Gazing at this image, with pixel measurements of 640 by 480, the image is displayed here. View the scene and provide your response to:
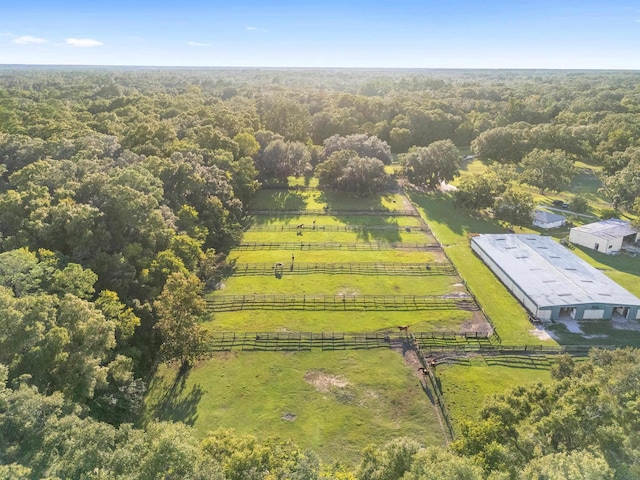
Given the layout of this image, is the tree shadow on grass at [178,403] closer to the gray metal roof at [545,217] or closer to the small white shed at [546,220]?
the small white shed at [546,220]

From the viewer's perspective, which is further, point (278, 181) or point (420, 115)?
point (420, 115)

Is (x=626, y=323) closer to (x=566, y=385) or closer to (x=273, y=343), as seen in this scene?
(x=566, y=385)

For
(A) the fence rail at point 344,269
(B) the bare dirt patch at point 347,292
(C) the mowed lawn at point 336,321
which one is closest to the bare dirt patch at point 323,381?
(C) the mowed lawn at point 336,321

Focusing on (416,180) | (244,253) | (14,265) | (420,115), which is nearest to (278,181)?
(416,180)

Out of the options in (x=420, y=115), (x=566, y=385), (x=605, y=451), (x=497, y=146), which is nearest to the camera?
(x=605, y=451)

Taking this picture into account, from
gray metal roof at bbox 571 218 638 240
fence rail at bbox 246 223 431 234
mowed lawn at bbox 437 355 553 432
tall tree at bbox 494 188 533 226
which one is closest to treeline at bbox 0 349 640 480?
mowed lawn at bbox 437 355 553 432

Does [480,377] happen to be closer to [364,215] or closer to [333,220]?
[333,220]
